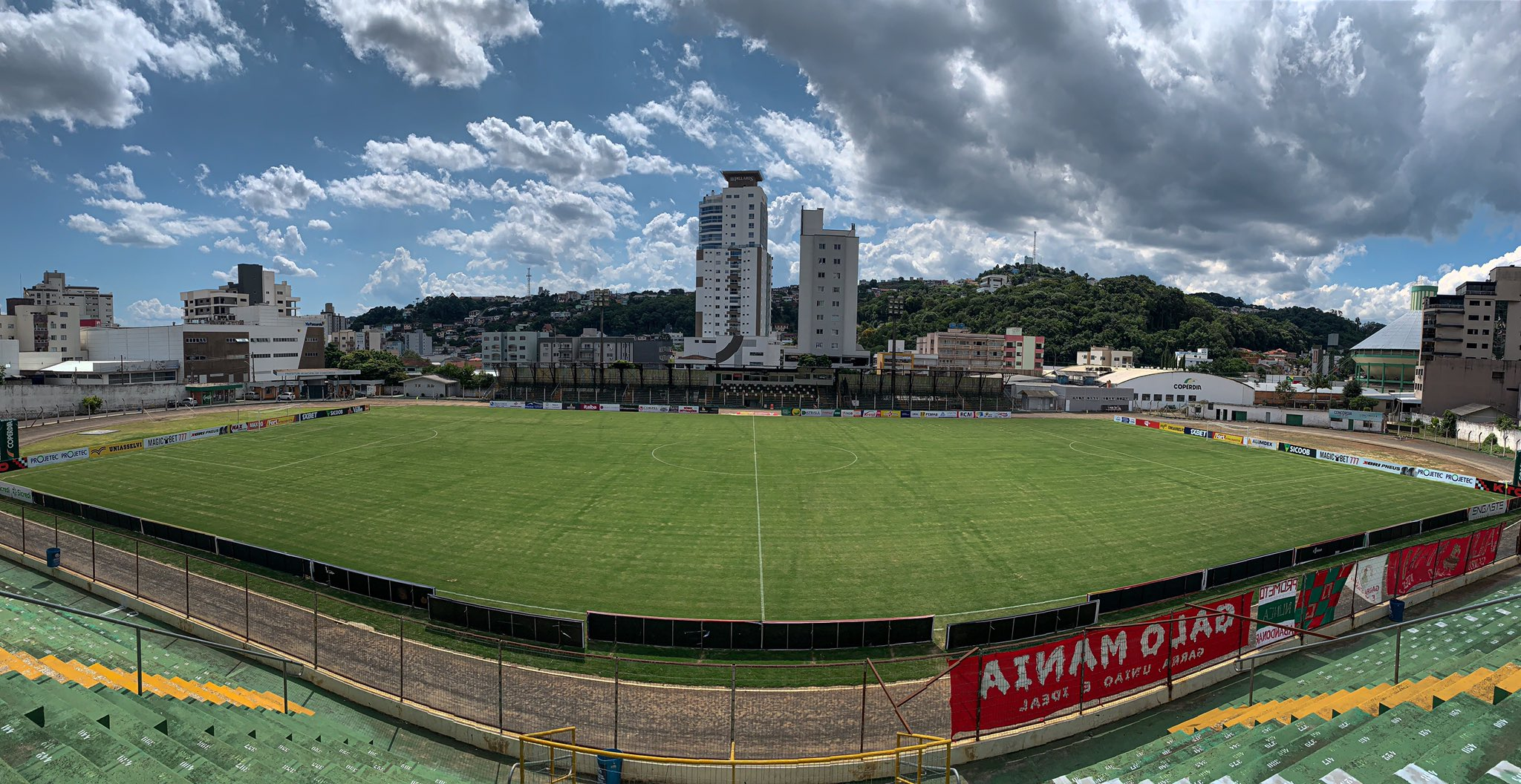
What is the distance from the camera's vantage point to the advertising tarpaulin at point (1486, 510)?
1197 inches

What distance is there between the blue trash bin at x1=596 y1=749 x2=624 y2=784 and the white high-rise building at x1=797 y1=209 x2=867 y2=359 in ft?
377

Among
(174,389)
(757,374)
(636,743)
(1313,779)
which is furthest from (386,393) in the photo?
(1313,779)

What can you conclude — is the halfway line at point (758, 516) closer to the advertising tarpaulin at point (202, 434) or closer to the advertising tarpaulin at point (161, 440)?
the advertising tarpaulin at point (161, 440)

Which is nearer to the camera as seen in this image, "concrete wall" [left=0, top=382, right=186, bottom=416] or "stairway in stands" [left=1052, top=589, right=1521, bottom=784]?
"stairway in stands" [left=1052, top=589, right=1521, bottom=784]

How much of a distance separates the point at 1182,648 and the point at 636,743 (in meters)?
11.8

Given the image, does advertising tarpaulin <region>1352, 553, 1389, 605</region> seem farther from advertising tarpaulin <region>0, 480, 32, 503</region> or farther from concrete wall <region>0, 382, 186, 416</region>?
concrete wall <region>0, 382, 186, 416</region>

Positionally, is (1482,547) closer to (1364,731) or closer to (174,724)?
(1364,731)

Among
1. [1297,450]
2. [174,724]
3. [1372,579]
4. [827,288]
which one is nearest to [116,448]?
[174,724]

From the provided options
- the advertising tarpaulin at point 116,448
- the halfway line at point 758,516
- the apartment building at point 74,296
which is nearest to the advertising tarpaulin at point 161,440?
the advertising tarpaulin at point 116,448

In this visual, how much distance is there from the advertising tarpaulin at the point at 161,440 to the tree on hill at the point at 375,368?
174 ft

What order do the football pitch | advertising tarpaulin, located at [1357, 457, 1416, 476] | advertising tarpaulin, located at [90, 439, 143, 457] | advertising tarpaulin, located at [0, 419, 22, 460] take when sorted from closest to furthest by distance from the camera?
the football pitch < advertising tarpaulin, located at [0, 419, 22, 460] < advertising tarpaulin, located at [90, 439, 143, 457] < advertising tarpaulin, located at [1357, 457, 1416, 476]

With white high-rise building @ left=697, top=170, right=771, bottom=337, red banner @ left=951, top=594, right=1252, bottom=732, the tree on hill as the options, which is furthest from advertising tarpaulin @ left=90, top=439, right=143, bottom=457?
white high-rise building @ left=697, top=170, right=771, bottom=337

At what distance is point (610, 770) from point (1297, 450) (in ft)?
190

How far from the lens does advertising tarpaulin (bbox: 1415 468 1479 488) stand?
39.6 meters
